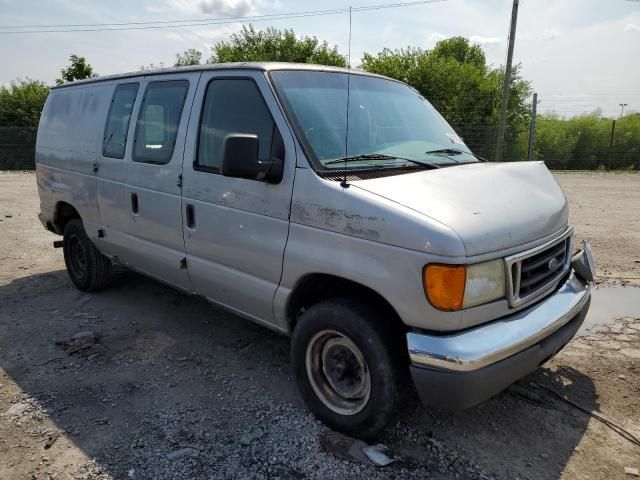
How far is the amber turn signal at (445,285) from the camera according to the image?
2.37 metres

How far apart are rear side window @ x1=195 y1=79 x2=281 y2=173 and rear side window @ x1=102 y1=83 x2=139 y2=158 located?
118 cm

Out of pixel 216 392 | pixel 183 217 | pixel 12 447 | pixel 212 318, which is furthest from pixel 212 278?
pixel 12 447

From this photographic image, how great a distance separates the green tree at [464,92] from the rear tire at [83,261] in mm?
13616

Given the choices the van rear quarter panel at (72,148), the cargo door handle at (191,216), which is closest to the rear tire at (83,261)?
the van rear quarter panel at (72,148)

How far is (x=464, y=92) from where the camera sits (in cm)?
2222

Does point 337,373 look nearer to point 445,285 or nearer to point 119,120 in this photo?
point 445,285

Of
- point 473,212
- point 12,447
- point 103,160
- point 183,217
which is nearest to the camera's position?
point 473,212

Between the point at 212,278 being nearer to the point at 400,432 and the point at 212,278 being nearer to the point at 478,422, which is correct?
the point at 400,432

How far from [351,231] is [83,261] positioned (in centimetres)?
392

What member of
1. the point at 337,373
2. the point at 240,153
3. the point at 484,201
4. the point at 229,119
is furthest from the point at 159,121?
the point at 484,201

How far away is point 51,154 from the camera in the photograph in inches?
220

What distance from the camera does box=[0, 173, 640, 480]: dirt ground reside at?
8.98 feet

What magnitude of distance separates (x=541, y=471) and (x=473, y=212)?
1.46 meters

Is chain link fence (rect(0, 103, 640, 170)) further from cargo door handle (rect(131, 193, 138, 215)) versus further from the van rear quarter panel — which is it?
cargo door handle (rect(131, 193, 138, 215))
